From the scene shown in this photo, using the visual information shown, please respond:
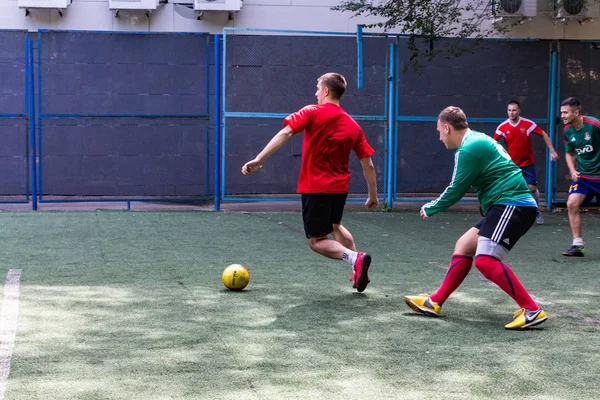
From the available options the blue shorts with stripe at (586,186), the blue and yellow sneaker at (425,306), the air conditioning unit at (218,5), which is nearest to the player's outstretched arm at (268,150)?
the blue and yellow sneaker at (425,306)

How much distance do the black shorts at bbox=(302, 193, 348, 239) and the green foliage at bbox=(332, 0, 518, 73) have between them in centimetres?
849

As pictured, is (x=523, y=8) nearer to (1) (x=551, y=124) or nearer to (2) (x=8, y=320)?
(1) (x=551, y=124)

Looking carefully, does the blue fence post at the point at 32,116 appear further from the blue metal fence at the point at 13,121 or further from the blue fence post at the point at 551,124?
the blue fence post at the point at 551,124

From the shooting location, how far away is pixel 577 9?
59.2ft

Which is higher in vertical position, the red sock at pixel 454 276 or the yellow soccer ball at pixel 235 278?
the red sock at pixel 454 276

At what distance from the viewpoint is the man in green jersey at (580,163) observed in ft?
33.0

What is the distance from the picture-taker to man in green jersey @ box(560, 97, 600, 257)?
33.0ft

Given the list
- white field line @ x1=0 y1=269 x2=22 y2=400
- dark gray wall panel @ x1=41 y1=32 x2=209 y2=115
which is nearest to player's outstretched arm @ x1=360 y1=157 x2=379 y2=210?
white field line @ x1=0 y1=269 x2=22 y2=400

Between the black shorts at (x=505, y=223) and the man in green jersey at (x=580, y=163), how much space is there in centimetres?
422

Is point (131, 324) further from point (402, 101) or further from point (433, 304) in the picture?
point (402, 101)

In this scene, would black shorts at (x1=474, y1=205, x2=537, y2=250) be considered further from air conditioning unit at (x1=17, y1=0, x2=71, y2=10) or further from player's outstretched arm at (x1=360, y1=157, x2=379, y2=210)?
air conditioning unit at (x1=17, y1=0, x2=71, y2=10)

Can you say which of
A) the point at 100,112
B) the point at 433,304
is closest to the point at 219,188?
the point at 100,112

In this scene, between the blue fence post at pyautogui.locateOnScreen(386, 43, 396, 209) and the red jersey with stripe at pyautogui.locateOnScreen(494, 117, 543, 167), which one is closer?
the red jersey with stripe at pyautogui.locateOnScreen(494, 117, 543, 167)

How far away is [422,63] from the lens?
17359 mm
